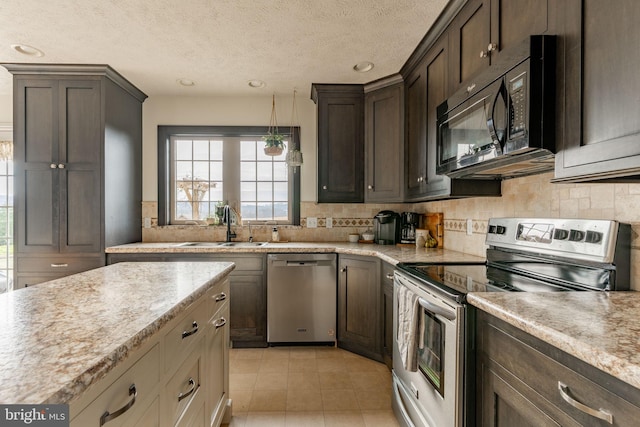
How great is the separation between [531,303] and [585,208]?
701 millimetres

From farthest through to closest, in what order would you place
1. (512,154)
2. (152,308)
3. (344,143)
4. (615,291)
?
(344,143) < (512,154) < (615,291) < (152,308)

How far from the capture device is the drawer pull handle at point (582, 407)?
25.5 inches

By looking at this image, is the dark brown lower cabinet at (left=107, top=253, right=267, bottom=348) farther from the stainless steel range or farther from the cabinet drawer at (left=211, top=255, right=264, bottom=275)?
the stainless steel range

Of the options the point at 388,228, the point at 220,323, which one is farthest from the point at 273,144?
the point at 220,323

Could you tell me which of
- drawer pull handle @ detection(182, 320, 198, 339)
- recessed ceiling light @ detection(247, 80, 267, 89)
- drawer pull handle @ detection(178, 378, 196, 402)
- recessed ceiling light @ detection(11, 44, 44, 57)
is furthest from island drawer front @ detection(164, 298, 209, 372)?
recessed ceiling light @ detection(11, 44, 44, 57)

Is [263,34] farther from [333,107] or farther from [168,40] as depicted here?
[333,107]

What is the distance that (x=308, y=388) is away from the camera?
216cm

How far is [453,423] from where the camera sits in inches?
46.6

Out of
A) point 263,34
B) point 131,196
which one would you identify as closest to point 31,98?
point 131,196

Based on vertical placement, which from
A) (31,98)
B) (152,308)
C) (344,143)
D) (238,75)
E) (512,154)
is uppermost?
(238,75)

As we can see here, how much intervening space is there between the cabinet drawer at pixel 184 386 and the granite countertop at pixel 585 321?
3.51 ft

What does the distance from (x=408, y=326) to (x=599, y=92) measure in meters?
1.19

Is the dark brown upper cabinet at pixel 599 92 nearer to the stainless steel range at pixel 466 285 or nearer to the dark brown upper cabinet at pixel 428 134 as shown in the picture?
the stainless steel range at pixel 466 285

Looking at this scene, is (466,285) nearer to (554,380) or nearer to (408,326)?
(408,326)
